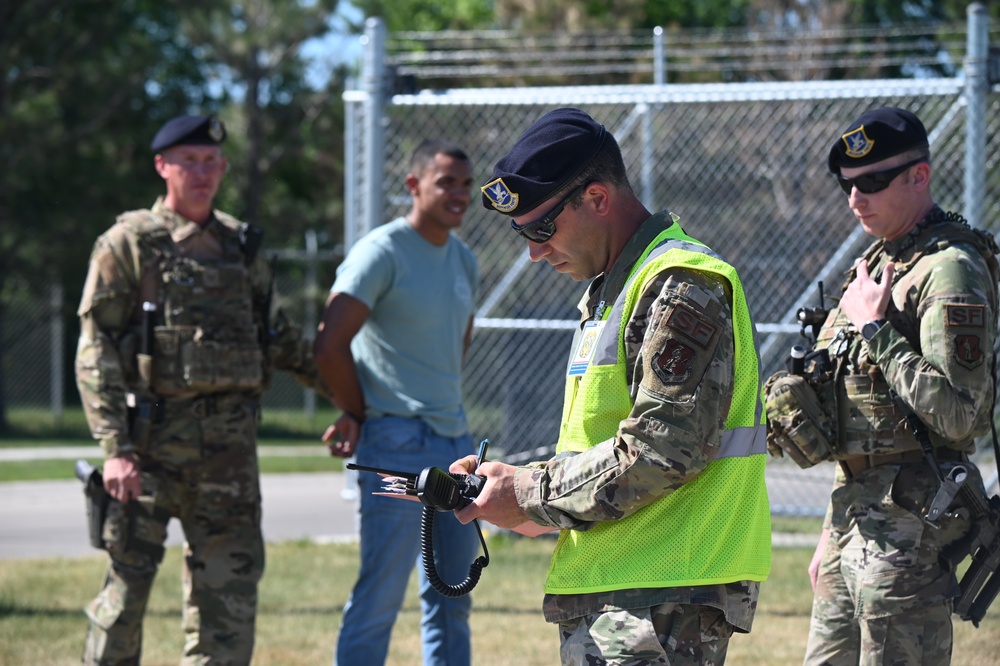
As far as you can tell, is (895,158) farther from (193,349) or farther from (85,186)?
(85,186)

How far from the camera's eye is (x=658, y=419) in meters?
2.45

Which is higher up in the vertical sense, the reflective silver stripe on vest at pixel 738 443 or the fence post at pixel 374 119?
the fence post at pixel 374 119

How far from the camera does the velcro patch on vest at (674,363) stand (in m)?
2.46

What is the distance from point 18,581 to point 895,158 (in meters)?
6.09

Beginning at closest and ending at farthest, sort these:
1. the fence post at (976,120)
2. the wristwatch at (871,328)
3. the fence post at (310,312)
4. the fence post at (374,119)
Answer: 1. the wristwatch at (871,328)
2. the fence post at (976,120)
3. the fence post at (374,119)
4. the fence post at (310,312)

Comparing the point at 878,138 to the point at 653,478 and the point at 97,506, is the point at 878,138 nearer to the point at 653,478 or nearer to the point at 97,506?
the point at 653,478

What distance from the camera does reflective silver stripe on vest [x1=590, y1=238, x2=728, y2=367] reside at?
2586mm

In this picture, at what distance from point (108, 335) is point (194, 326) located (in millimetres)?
347

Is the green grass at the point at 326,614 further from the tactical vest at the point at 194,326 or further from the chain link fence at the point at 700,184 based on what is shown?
the tactical vest at the point at 194,326

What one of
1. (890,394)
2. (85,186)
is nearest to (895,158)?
(890,394)

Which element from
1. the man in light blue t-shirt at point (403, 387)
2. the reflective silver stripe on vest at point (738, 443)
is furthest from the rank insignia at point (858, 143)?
the man in light blue t-shirt at point (403, 387)

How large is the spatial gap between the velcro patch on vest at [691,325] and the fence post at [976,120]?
4.91 meters

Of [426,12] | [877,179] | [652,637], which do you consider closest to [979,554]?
[877,179]

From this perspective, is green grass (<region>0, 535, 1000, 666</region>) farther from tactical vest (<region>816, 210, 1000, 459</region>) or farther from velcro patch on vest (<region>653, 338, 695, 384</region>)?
velcro patch on vest (<region>653, 338, 695, 384</region>)
